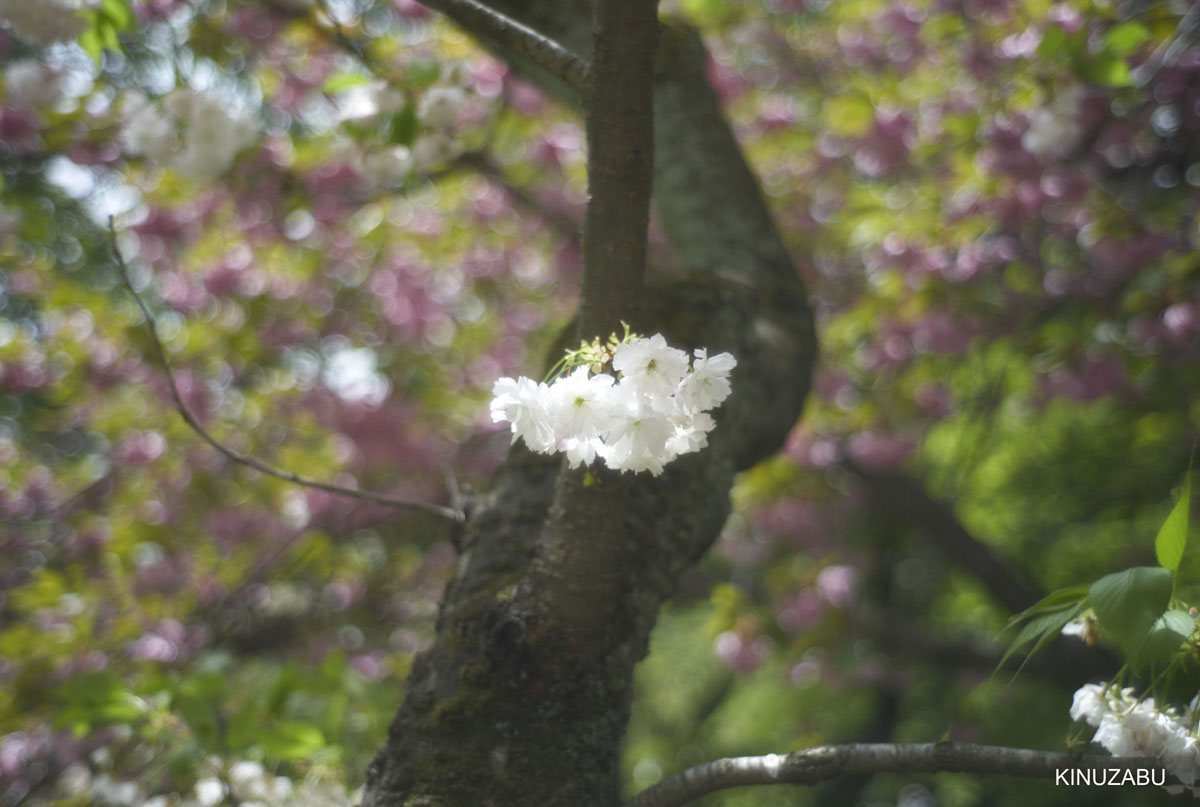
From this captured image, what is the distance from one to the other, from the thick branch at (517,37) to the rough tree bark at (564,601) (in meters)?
0.09

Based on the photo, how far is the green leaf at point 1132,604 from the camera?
744mm

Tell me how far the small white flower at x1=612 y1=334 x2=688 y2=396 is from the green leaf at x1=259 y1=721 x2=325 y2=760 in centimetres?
101

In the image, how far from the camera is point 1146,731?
2.84 ft

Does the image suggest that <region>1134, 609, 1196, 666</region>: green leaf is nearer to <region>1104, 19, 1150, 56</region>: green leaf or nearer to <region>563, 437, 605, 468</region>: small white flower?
<region>563, 437, 605, 468</region>: small white flower

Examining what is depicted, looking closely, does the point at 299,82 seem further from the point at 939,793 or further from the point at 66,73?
the point at 939,793

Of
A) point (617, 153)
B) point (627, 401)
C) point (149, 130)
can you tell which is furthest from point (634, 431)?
point (149, 130)

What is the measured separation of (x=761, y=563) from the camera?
494 cm

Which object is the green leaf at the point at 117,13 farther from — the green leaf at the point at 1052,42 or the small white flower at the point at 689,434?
the green leaf at the point at 1052,42

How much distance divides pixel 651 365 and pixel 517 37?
49 cm

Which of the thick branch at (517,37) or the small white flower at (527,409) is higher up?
the thick branch at (517,37)

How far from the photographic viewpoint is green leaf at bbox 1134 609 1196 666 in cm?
76

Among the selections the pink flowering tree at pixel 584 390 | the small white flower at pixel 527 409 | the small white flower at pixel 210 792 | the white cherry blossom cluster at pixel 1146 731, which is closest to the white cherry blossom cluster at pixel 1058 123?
the pink flowering tree at pixel 584 390

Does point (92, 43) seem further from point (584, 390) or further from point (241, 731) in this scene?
point (584, 390)

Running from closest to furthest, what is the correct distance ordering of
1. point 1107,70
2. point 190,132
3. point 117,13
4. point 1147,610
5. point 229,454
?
point 1147,610
point 229,454
point 117,13
point 1107,70
point 190,132
